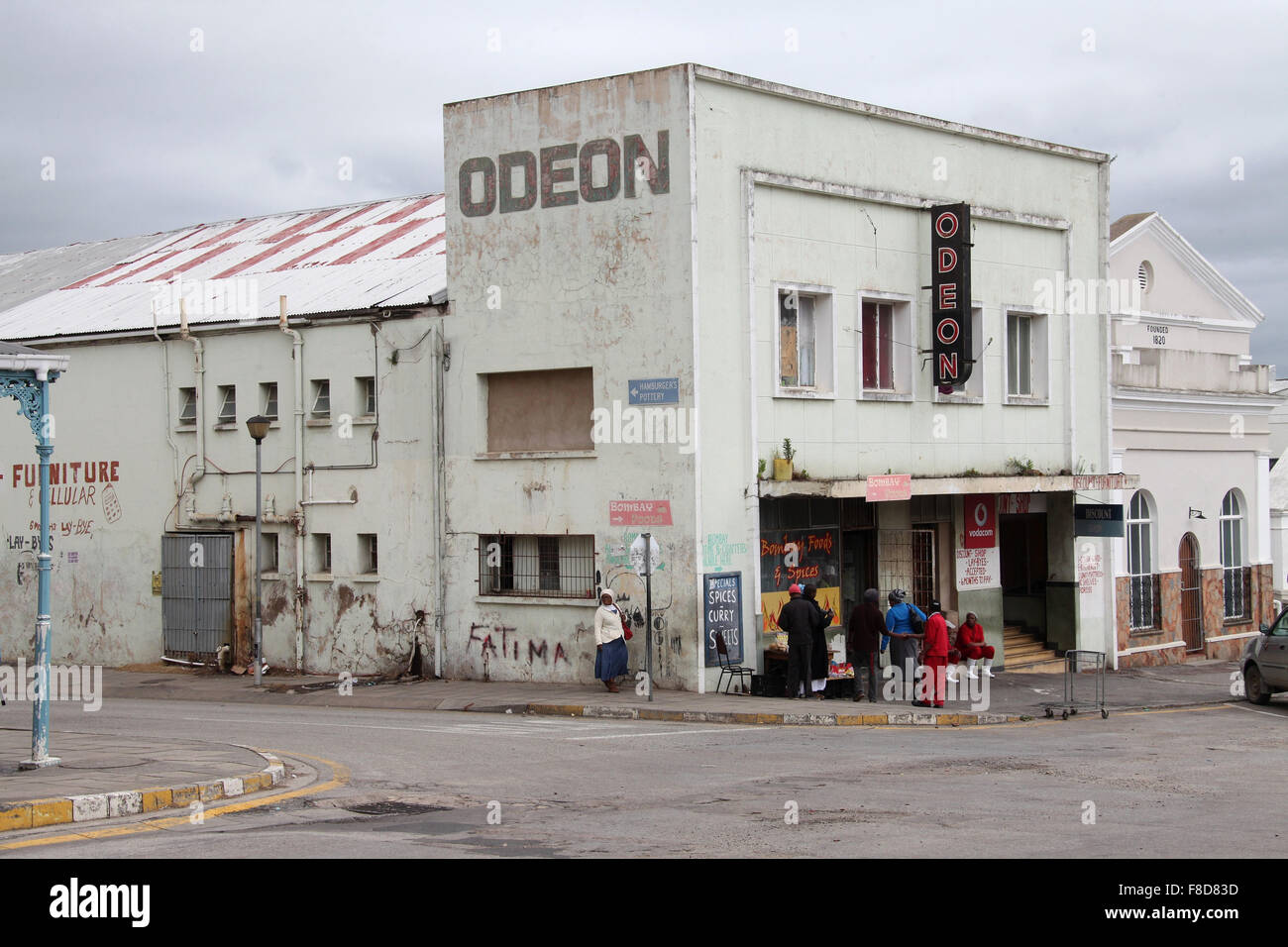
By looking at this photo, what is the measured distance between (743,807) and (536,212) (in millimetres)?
14306

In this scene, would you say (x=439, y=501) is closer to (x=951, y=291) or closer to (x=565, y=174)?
(x=565, y=174)

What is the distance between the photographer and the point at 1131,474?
2948cm

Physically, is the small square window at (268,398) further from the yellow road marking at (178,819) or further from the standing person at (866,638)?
the yellow road marking at (178,819)

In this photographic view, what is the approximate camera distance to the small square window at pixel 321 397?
2631 centimetres

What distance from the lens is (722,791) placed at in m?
12.7

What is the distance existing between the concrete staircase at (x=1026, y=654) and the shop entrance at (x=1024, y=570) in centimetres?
29

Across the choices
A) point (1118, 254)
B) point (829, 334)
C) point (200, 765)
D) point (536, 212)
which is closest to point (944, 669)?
point (829, 334)

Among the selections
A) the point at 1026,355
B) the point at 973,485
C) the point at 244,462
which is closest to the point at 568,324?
the point at 244,462

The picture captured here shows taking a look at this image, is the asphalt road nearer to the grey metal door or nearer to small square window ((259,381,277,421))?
the grey metal door

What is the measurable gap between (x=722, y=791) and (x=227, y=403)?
17371 millimetres

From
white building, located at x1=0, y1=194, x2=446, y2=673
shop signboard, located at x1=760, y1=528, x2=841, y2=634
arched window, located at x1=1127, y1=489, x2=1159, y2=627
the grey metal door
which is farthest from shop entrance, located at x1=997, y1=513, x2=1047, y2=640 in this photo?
the grey metal door

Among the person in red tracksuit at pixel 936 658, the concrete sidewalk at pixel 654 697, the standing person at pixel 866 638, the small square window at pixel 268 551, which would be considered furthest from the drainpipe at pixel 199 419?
the person in red tracksuit at pixel 936 658

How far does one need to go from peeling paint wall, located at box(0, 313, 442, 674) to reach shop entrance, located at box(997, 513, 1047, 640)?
1237 cm

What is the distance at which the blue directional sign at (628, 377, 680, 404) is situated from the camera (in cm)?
2266
